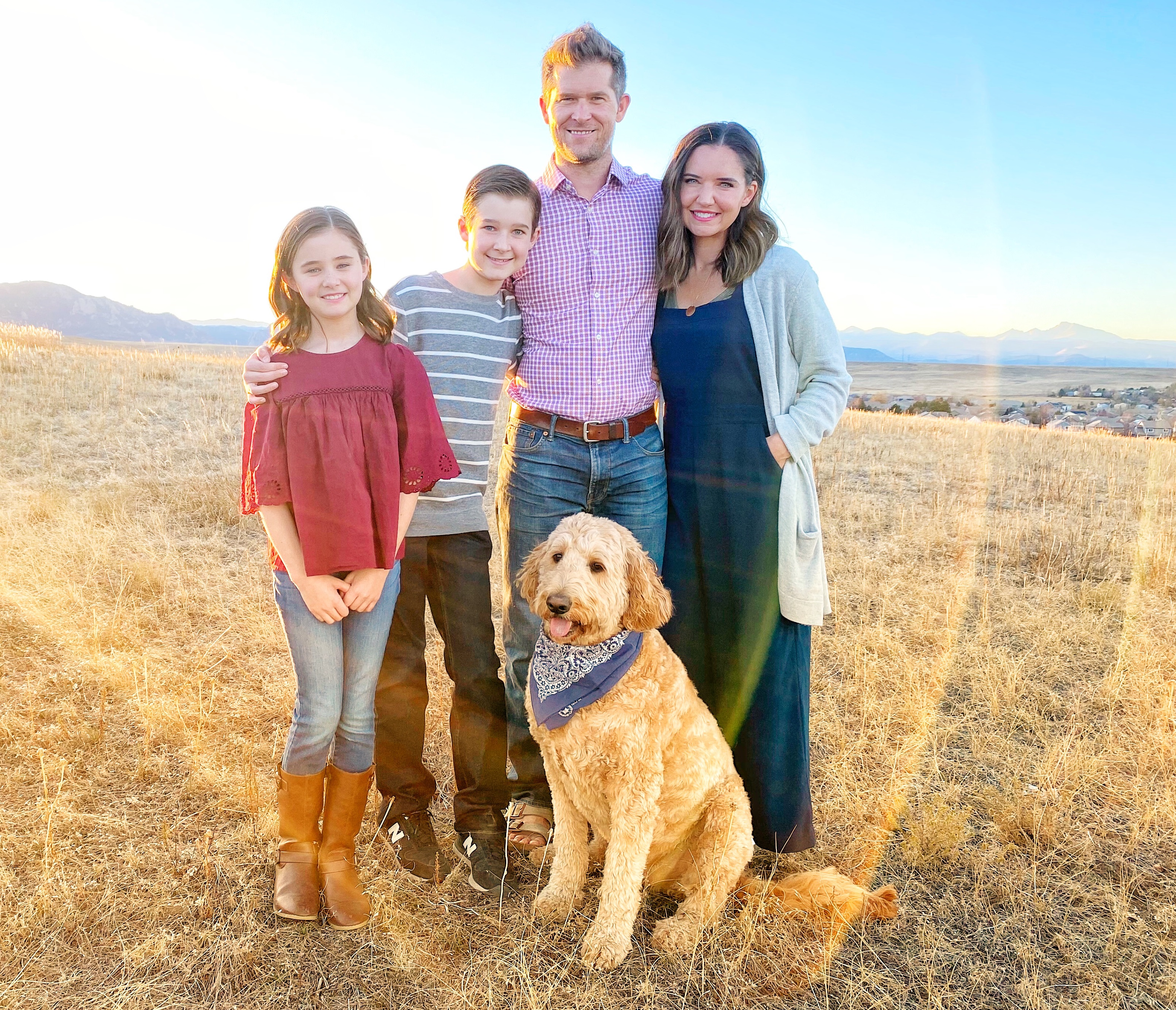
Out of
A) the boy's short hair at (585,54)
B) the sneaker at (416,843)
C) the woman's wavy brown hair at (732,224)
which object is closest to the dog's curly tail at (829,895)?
the sneaker at (416,843)

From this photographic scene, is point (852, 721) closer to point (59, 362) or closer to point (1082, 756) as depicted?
point (1082, 756)

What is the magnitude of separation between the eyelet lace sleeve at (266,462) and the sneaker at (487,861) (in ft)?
5.88

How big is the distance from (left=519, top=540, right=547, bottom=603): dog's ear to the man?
0.50 m

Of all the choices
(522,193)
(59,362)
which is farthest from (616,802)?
(59,362)

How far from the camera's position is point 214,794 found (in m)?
3.57

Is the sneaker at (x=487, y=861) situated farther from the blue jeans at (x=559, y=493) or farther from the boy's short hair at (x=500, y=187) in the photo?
the boy's short hair at (x=500, y=187)

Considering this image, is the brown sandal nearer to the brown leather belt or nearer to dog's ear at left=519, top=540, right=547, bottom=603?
dog's ear at left=519, top=540, right=547, bottom=603

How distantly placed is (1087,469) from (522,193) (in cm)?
1184

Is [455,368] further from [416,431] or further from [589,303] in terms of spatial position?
[589,303]

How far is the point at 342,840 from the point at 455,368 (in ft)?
6.74

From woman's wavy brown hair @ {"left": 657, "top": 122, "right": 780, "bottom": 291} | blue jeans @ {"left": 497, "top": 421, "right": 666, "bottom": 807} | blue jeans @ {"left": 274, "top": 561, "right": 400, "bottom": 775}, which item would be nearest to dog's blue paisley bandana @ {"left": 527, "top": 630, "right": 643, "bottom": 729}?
blue jeans @ {"left": 497, "top": 421, "right": 666, "bottom": 807}

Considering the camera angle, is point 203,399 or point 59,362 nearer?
point 203,399

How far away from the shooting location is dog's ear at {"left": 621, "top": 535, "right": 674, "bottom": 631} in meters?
2.74

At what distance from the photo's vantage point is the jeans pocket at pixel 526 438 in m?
3.35
